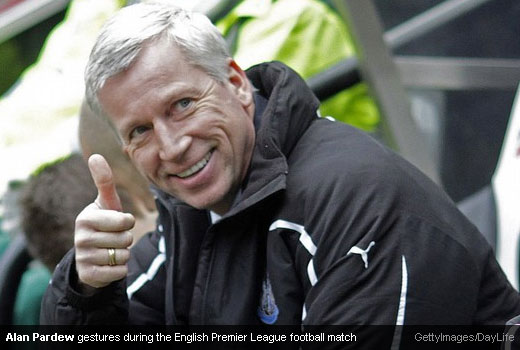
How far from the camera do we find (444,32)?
3.27 metres

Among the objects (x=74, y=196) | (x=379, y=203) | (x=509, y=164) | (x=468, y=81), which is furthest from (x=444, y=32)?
(x=379, y=203)

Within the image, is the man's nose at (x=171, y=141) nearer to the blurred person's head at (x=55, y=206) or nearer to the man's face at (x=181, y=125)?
the man's face at (x=181, y=125)

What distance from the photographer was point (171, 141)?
82.3 inches

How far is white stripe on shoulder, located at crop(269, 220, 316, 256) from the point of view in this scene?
196cm

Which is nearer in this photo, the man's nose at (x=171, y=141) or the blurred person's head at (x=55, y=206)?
the man's nose at (x=171, y=141)

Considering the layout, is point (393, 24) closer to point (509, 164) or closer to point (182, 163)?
point (509, 164)

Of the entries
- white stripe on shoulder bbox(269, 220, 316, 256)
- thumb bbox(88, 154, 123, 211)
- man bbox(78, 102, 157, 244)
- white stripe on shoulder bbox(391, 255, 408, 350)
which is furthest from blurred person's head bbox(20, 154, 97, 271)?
white stripe on shoulder bbox(391, 255, 408, 350)

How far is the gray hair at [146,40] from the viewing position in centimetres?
205

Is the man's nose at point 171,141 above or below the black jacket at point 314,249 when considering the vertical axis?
above

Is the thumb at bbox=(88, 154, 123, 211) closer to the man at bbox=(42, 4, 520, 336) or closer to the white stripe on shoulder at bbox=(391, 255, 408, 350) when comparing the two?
the man at bbox=(42, 4, 520, 336)

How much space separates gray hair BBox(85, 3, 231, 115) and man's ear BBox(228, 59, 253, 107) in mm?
35

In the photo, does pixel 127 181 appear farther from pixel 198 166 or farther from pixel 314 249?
pixel 314 249

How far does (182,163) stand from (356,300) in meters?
0.47

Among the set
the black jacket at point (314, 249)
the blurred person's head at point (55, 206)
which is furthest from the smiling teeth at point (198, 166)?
the blurred person's head at point (55, 206)
